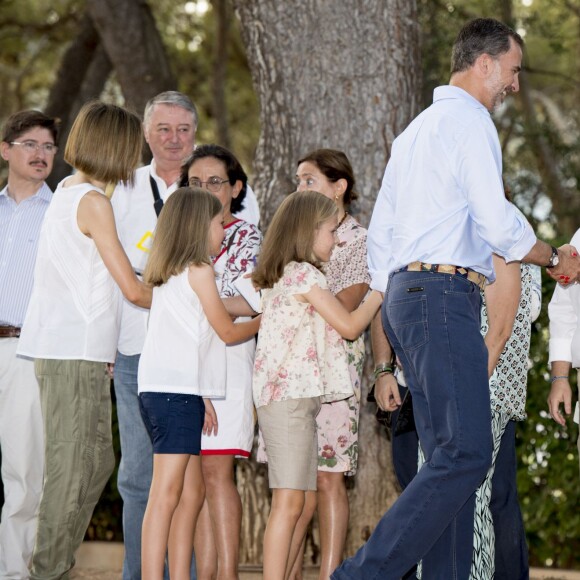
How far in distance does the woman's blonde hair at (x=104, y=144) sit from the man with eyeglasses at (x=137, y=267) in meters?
0.53

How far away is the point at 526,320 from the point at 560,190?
836 cm

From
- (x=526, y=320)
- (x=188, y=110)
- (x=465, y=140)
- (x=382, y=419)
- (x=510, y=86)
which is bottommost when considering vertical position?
(x=382, y=419)

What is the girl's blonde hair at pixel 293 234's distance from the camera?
15.6 ft

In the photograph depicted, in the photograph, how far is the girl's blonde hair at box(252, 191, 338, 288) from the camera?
4.77 metres

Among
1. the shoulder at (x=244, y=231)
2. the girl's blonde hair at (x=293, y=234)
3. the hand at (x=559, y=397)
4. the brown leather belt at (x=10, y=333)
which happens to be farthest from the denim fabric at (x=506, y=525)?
the brown leather belt at (x=10, y=333)

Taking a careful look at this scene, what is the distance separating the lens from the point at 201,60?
1812 cm

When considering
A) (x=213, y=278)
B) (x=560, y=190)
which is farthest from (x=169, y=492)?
(x=560, y=190)

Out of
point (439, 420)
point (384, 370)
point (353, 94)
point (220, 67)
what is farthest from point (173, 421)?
point (220, 67)

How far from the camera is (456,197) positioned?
166 inches

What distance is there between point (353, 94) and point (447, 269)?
2.57 metres

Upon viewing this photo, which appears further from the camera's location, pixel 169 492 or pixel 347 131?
pixel 347 131

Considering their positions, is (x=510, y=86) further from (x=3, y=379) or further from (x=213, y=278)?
(x=3, y=379)

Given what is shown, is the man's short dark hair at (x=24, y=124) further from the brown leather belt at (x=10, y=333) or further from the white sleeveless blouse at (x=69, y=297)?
the white sleeveless blouse at (x=69, y=297)

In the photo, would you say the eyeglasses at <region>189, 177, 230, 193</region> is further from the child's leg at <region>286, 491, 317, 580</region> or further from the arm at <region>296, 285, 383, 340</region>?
the child's leg at <region>286, 491, 317, 580</region>
